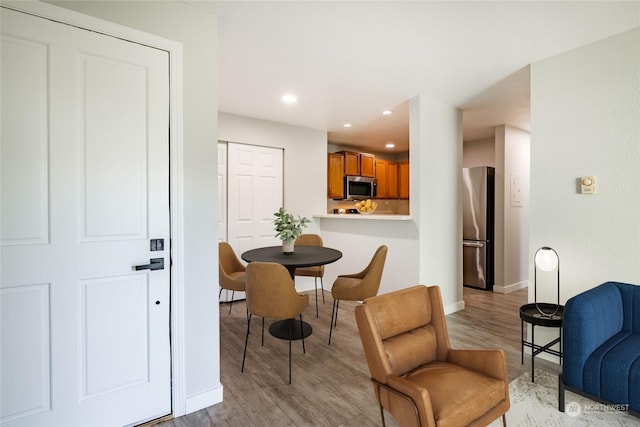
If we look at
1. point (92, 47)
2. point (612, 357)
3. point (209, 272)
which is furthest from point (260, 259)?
point (612, 357)

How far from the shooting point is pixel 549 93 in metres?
2.60

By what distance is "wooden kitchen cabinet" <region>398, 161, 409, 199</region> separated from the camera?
675 cm

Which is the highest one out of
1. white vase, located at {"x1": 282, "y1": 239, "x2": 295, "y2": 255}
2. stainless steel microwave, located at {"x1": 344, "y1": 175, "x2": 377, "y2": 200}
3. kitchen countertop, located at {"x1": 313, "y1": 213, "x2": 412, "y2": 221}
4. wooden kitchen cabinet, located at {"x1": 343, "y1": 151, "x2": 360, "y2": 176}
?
wooden kitchen cabinet, located at {"x1": 343, "y1": 151, "x2": 360, "y2": 176}

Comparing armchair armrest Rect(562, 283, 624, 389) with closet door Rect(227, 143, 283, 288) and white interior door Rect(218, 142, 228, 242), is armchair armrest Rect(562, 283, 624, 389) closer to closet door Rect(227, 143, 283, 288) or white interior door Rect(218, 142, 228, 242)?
closet door Rect(227, 143, 283, 288)

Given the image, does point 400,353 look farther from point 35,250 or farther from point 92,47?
point 92,47

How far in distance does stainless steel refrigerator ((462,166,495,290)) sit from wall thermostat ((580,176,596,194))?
260 centimetres

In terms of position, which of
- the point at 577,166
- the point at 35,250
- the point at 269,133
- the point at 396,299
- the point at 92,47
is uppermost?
the point at 269,133

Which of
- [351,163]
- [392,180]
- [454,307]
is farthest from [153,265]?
[392,180]

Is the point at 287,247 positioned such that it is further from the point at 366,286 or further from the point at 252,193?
the point at 252,193

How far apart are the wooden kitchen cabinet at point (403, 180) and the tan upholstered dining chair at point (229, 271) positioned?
13.9 ft

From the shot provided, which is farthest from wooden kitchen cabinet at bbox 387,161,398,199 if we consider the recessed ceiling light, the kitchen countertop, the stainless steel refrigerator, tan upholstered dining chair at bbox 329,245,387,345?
tan upholstered dining chair at bbox 329,245,387,345

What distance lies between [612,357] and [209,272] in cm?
244

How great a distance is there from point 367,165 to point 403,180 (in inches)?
43.8

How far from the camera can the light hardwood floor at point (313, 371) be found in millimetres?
1914
